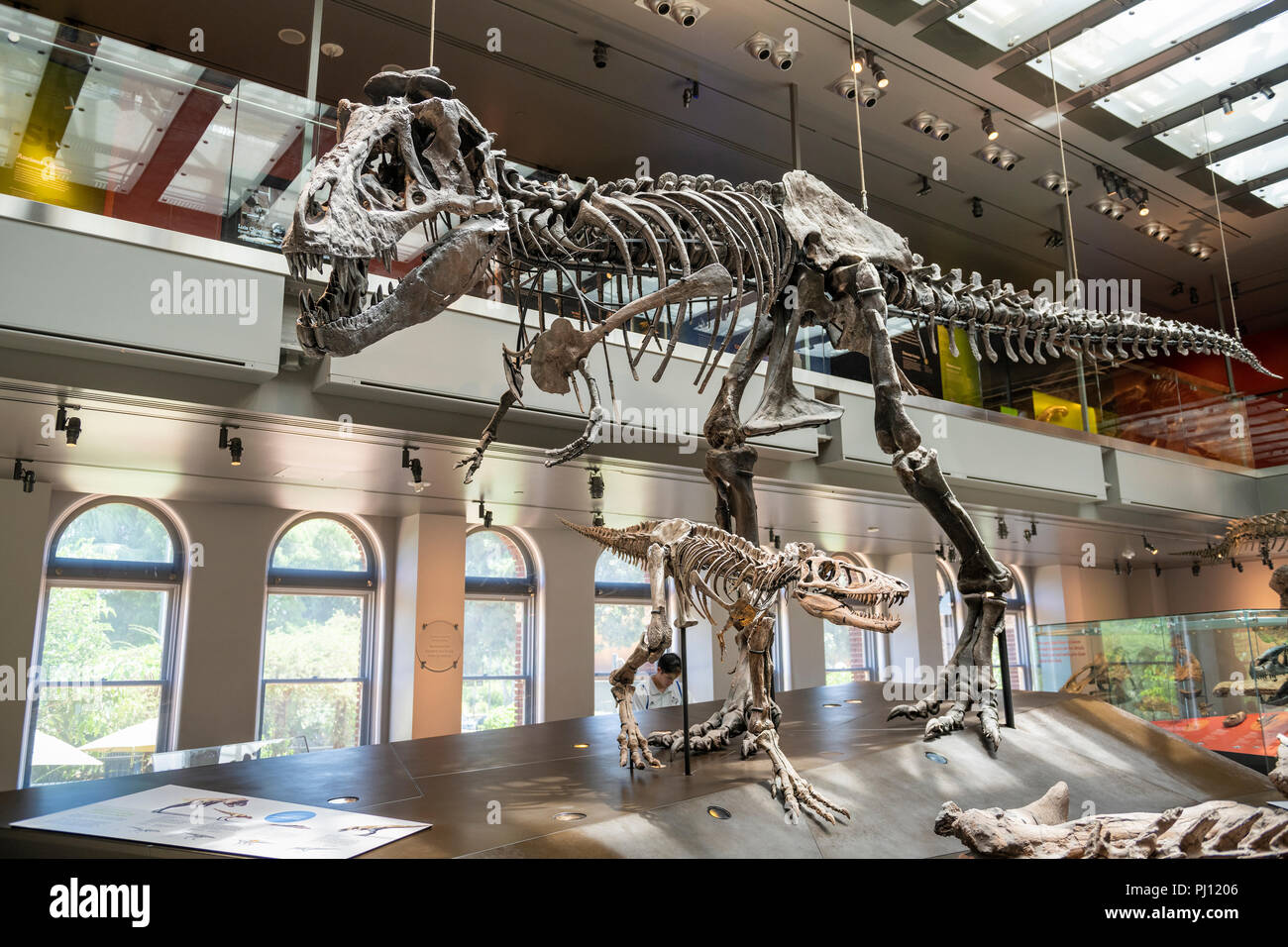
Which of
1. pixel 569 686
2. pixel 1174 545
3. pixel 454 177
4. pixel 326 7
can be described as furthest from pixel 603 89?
pixel 1174 545

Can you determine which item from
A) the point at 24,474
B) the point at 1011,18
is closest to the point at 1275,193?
the point at 1011,18

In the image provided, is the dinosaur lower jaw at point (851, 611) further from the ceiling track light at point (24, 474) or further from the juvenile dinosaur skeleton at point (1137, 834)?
the ceiling track light at point (24, 474)

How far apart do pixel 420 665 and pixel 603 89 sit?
7230 millimetres

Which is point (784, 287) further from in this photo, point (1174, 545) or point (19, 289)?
point (1174, 545)

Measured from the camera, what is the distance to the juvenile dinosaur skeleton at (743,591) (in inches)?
144

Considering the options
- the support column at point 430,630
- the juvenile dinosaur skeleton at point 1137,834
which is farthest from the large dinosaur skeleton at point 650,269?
the support column at point 430,630

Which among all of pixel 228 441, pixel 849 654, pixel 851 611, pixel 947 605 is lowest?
pixel 849 654

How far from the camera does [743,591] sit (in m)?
3.84

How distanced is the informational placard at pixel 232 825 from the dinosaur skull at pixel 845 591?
6.24 feet

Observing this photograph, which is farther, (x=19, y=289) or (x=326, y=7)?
(x=326, y=7)

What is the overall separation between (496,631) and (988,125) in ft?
30.6

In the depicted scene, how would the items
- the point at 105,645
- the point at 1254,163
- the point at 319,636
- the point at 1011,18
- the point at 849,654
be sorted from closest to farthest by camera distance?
the point at 1011,18 → the point at 105,645 → the point at 1254,163 → the point at 319,636 → the point at 849,654

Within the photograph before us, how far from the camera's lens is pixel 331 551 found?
11938 millimetres

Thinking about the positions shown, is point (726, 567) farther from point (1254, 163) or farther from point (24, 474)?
point (1254, 163)
